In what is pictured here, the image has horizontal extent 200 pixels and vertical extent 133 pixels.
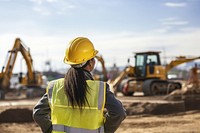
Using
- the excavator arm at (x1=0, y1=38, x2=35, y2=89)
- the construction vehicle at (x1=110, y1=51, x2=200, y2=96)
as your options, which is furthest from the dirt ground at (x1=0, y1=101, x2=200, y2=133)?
the excavator arm at (x1=0, y1=38, x2=35, y2=89)

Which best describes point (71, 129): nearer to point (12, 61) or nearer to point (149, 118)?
point (149, 118)

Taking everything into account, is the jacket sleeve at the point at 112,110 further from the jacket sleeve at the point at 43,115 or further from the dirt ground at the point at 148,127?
the dirt ground at the point at 148,127

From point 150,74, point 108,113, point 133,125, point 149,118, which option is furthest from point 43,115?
point 150,74

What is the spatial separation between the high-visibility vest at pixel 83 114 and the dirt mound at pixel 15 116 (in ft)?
31.0

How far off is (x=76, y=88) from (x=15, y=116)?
31.6 ft

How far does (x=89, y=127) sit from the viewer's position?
251cm

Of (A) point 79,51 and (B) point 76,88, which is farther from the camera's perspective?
(A) point 79,51

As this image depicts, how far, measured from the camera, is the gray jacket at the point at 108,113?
2.54 m

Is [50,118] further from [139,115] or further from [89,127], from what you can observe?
[139,115]

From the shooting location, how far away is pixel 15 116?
11.7m

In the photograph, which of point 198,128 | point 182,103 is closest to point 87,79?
point 198,128

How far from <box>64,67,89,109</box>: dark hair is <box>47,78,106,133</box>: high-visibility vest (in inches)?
1.2

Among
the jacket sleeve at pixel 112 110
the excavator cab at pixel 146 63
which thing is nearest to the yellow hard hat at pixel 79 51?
the jacket sleeve at pixel 112 110

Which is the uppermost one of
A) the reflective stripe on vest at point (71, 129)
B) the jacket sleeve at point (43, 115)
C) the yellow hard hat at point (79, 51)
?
the yellow hard hat at point (79, 51)
